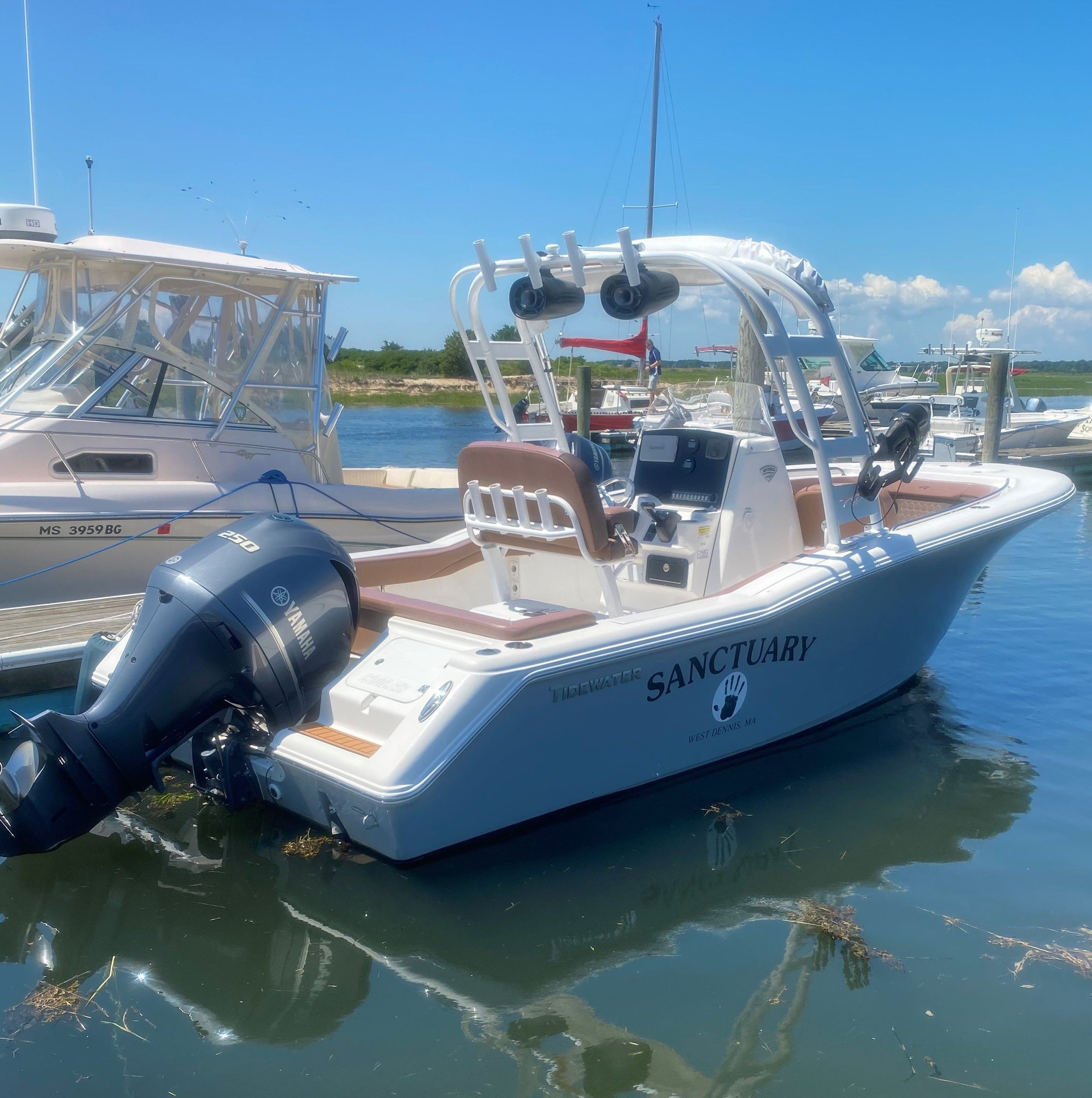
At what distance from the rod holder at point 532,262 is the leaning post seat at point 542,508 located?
0.73 m

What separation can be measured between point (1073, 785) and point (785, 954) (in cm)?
218

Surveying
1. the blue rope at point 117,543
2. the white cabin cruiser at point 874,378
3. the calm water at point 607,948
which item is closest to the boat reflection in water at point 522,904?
the calm water at point 607,948

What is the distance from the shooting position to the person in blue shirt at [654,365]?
20312 millimetres

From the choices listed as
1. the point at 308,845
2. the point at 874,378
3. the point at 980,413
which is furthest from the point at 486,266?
the point at 874,378

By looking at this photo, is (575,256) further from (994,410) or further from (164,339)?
(994,410)

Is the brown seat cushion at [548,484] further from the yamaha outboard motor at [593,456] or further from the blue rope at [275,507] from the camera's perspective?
the blue rope at [275,507]

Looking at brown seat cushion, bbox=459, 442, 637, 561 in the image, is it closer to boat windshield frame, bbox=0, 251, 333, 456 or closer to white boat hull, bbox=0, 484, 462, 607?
white boat hull, bbox=0, 484, 462, 607

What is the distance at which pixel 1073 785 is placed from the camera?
4844 millimetres

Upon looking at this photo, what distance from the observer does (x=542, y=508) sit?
4.38m

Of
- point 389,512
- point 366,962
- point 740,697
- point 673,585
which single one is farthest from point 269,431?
point 366,962

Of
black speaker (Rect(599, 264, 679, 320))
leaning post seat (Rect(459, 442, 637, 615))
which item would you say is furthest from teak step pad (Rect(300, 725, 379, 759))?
black speaker (Rect(599, 264, 679, 320))

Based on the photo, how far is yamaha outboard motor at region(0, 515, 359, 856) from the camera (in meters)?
3.40

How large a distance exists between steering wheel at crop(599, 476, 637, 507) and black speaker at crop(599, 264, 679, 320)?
1035mm

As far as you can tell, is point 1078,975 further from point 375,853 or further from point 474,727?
point 375,853
